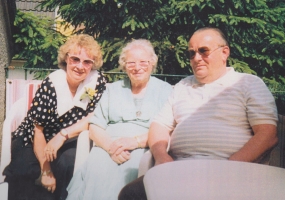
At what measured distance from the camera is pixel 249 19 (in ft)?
8.63

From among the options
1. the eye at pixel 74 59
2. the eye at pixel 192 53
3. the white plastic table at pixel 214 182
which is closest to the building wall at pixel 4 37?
the eye at pixel 74 59

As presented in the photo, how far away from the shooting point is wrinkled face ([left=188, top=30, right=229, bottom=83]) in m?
1.81

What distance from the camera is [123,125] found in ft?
6.51

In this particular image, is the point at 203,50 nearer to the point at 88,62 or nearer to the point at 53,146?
the point at 88,62

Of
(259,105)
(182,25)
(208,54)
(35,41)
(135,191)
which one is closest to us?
(135,191)

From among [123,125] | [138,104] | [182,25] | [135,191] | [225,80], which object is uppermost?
[182,25]

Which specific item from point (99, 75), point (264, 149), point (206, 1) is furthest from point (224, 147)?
point (206, 1)

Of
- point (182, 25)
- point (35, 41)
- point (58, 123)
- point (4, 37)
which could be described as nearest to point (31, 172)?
point (58, 123)

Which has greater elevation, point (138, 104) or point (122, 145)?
point (138, 104)

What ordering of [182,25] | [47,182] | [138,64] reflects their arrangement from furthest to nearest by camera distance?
[182,25]
[47,182]
[138,64]

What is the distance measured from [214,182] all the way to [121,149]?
30.1 inches

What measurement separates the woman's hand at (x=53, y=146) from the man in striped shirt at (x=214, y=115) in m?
0.52

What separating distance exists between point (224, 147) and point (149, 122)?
0.44 metres

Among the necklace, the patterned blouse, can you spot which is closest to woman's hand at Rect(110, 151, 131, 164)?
the necklace
